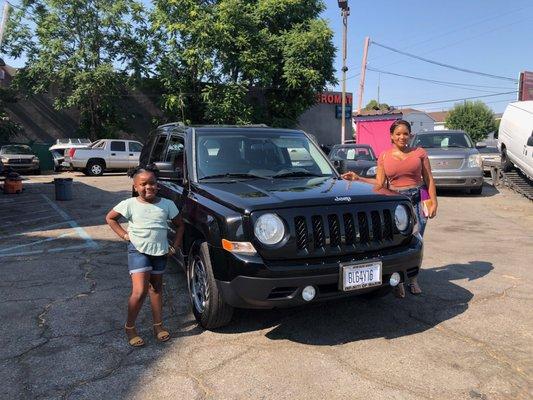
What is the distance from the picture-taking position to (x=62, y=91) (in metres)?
25.9

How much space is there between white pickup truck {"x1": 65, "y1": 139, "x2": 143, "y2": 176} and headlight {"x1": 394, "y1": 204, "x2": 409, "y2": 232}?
63.2ft

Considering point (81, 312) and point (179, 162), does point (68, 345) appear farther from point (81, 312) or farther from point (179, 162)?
point (179, 162)

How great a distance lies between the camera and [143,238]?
12.2ft

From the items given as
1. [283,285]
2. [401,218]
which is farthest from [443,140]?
[283,285]

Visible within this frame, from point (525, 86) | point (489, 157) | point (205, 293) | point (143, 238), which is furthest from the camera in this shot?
point (525, 86)

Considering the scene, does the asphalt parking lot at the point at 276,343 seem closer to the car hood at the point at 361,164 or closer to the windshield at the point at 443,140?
the car hood at the point at 361,164

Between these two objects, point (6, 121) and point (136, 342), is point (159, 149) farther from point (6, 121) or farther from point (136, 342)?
point (6, 121)

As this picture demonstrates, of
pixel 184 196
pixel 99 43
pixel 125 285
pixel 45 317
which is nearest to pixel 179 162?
pixel 184 196

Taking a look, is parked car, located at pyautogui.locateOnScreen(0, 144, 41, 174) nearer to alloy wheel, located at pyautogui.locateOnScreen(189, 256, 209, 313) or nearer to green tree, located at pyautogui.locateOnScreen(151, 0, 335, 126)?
green tree, located at pyautogui.locateOnScreen(151, 0, 335, 126)

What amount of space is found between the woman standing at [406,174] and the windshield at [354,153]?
8492 mm

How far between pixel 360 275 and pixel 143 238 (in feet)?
5.57

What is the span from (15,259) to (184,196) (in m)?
3.49

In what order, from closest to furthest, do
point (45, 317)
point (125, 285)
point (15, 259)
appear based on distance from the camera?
point (45, 317) < point (125, 285) < point (15, 259)

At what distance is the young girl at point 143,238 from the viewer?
3.72m
